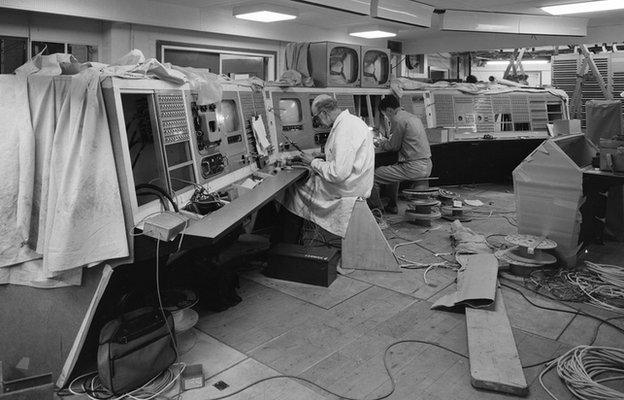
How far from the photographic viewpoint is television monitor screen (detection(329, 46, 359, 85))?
5289 mm

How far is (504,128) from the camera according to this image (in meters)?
6.92

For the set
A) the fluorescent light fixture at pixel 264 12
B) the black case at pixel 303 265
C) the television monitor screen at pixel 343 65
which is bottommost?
the black case at pixel 303 265

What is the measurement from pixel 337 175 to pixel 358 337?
1.26 meters

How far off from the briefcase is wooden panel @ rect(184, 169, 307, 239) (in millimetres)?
489

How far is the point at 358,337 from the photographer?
2816 mm

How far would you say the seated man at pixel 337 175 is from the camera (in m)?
3.69

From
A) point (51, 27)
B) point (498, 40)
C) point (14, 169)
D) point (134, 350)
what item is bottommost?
point (134, 350)

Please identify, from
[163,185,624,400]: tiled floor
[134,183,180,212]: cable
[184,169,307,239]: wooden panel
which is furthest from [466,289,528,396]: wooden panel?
[134,183,180,212]: cable

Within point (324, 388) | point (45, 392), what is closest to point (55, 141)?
point (45, 392)

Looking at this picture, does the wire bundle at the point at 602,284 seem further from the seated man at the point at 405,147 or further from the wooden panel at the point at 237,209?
the wooden panel at the point at 237,209

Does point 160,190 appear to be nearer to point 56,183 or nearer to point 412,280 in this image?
point 56,183

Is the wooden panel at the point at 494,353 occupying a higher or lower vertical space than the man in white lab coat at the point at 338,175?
lower

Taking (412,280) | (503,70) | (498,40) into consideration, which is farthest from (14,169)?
(503,70)

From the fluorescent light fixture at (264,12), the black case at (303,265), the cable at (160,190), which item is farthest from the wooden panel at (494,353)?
the fluorescent light fixture at (264,12)
